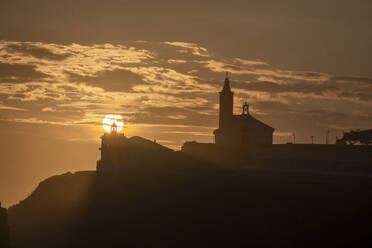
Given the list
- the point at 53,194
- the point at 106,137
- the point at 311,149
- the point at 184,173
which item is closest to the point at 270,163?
the point at 311,149

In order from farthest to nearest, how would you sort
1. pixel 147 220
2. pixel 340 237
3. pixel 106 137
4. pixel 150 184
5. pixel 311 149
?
pixel 311 149, pixel 106 137, pixel 150 184, pixel 147 220, pixel 340 237

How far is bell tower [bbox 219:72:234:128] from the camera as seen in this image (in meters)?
101

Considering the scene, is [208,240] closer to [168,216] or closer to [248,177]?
[168,216]

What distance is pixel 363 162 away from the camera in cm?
8125

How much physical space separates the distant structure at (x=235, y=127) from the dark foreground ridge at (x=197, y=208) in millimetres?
15809

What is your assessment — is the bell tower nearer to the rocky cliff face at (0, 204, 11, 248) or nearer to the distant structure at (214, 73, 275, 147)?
the distant structure at (214, 73, 275, 147)

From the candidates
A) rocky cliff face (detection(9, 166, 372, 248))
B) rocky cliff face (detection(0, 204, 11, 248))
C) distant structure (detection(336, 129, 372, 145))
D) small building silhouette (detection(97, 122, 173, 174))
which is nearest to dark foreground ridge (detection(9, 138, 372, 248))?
rocky cliff face (detection(9, 166, 372, 248))

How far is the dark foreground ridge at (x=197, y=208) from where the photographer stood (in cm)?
6234

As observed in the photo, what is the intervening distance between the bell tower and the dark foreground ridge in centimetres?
1934

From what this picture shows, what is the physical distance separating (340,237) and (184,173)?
21.9 metres

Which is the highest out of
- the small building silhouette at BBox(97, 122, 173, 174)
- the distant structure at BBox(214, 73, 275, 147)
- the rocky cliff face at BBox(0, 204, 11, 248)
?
the distant structure at BBox(214, 73, 275, 147)

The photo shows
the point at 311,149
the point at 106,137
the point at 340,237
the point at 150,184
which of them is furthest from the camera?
the point at 311,149

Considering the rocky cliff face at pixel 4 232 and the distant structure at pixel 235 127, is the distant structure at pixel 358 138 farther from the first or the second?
the rocky cliff face at pixel 4 232

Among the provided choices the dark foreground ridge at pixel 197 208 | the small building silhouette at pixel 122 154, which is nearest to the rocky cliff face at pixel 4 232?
the dark foreground ridge at pixel 197 208
